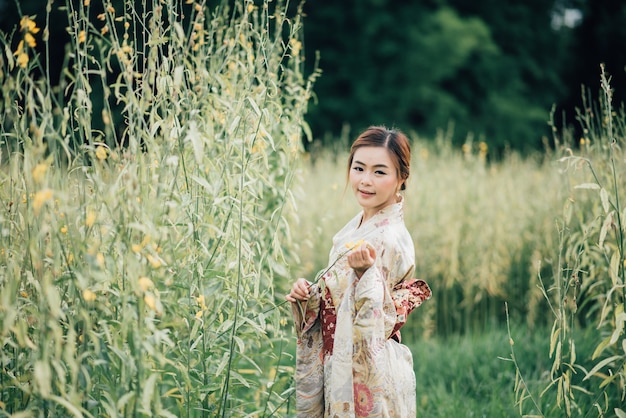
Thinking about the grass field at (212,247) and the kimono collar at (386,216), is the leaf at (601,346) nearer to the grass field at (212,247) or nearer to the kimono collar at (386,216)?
the grass field at (212,247)

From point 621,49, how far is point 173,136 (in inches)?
787

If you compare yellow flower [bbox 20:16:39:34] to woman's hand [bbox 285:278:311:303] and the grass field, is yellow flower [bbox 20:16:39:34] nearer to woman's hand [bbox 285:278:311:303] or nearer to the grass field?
the grass field

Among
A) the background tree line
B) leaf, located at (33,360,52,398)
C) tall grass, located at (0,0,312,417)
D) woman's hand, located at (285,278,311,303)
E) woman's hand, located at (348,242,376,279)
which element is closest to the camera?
leaf, located at (33,360,52,398)

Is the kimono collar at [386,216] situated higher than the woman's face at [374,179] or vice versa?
Answer: the woman's face at [374,179]

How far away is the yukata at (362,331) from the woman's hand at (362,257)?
4 cm

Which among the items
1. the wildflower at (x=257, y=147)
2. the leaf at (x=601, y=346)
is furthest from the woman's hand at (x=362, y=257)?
the leaf at (x=601, y=346)

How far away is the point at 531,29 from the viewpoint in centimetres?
1878

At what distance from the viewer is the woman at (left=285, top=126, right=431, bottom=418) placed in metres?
2.12

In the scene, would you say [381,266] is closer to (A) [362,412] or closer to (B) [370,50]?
(A) [362,412]

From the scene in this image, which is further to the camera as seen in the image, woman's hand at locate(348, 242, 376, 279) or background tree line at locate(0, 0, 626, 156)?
background tree line at locate(0, 0, 626, 156)

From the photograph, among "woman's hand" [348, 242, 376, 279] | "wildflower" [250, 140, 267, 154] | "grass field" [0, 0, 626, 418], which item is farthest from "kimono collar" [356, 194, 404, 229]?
"wildflower" [250, 140, 267, 154]

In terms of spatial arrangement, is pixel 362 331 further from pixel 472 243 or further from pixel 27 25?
pixel 472 243

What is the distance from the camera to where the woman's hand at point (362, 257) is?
2086 millimetres

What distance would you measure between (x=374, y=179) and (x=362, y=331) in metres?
0.62
